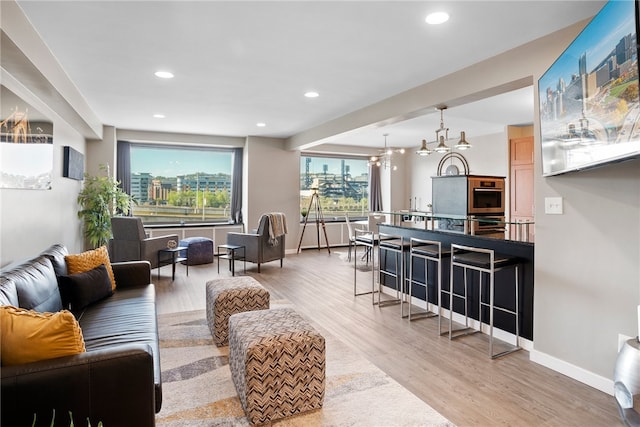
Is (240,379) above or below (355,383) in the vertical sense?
above

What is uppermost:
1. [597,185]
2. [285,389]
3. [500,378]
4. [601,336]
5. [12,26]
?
[12,26]

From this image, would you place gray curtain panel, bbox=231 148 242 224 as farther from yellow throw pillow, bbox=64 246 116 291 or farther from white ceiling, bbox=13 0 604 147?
yellow throw pillow, bbox=64 246 116 291

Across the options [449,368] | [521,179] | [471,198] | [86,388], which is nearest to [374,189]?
[521,179]

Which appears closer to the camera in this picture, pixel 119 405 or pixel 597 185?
pixel 119 405

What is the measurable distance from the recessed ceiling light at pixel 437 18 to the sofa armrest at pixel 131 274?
10.9 feet

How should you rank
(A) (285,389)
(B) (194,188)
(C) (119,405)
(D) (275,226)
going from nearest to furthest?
(C) (119,405) → (A) (285,389) → (D) (275,226) → (B) (194,188)

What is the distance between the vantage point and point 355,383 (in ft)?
8.16

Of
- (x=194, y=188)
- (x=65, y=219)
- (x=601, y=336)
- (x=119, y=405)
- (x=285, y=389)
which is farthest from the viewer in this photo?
(x=194, y=188)

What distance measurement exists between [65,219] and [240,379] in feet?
13.2

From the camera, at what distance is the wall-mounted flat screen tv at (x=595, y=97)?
1.61 m

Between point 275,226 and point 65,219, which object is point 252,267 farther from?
point 65,219

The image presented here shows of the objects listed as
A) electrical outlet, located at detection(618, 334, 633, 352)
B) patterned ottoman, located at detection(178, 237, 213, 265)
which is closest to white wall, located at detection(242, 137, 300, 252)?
patterned ottoman, located at detection(178, 237, 213, 265)

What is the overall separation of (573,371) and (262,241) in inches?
186

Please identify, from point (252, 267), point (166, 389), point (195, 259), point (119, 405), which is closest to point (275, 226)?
point (252, 267)
